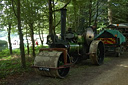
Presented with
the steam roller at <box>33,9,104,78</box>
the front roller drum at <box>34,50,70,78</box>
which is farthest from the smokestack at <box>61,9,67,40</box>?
the front roller drum at <box>34,50,70,78</box>

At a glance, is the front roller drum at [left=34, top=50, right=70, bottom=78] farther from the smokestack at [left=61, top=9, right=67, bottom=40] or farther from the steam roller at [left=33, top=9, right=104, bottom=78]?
the smokestack at [left=61, top=9, right=67, bottom=40]

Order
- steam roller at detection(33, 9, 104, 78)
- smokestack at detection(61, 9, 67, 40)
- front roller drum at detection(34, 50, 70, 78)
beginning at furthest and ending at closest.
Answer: smokestack at detection(61, 9, 67, 40) < steam roller at detection(33, 9, 104, 78) < front roller drum at detection(34, 50, 70, 78)

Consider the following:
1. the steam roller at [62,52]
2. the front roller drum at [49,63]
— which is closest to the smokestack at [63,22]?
the steam roller at [62,52]

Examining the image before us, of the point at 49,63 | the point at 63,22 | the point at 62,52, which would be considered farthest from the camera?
the point at 63,22

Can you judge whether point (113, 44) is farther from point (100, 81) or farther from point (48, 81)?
point (48, 81)

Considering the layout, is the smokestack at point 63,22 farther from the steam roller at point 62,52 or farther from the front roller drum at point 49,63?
the front roller drum at point 49,63

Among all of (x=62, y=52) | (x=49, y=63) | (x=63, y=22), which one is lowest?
(x=49, y=63)

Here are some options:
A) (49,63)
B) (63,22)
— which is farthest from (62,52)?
(63,22)

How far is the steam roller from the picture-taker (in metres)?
4.72

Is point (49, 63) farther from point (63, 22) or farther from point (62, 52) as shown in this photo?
point (63, 22)

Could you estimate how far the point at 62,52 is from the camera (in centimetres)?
499

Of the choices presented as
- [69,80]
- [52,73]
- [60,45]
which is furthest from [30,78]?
[60,45]

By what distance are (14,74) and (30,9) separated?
4.80 metres

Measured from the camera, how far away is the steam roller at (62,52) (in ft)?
15.5
